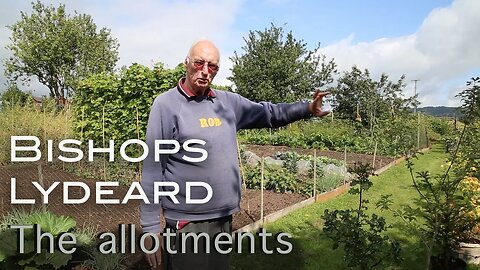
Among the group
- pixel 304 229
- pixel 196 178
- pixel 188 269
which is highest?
pixel 196 178

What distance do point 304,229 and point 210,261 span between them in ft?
11.4

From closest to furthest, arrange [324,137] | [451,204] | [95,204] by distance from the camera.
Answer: [451,204]
[95,204]
[324,137]

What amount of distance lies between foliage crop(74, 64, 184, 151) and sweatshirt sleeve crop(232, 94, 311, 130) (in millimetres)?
5278

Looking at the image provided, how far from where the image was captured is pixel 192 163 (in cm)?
187

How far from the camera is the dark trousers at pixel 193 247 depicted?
1.93 meters

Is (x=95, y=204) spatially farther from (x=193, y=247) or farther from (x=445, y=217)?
(x=445, y=217)

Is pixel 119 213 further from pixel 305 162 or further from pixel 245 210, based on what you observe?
pixel 305 162

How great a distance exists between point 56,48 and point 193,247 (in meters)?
24.7

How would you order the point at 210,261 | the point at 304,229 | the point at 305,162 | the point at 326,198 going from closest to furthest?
the point at 210,261 < the point at 304,229 < the point at 326,198 < the point at 305,162

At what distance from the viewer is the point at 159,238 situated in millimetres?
1919

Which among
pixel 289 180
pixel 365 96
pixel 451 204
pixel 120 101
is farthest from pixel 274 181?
pixel 365 96

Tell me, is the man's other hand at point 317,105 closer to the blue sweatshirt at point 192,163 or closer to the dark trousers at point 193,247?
the blue sweatshirt at point 192,163

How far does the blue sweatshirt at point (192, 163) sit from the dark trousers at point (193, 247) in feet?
0.16

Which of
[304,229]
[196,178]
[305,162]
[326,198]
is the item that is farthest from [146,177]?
[305,162]
